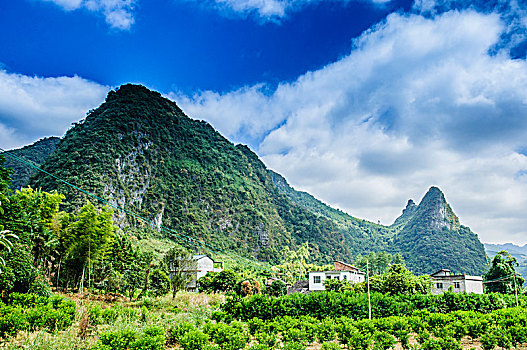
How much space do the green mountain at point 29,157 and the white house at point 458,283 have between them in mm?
62943

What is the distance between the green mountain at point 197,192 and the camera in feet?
190

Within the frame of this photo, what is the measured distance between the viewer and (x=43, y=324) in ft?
28.4

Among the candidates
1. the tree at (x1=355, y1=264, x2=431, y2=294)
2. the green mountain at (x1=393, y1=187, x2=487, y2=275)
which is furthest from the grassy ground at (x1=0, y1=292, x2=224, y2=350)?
the green mountain at (x1=393, y1=187, x2=487, y2=275)

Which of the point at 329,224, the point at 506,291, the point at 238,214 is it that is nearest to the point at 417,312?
the point at 506,291

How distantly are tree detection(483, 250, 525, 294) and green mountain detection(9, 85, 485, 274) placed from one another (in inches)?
1412

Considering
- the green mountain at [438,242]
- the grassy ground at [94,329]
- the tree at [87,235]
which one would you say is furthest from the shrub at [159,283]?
the green mountain at [438,242]

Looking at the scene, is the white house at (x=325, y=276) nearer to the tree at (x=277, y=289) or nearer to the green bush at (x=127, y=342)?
the tree at (x=277, y=289)

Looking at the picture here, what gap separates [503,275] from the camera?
32000mm

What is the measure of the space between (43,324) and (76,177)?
48302 mm

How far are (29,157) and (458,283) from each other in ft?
257

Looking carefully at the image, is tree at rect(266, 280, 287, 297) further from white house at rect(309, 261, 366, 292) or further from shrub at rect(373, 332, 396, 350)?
shrub at rect(373, 332, 396, 350)

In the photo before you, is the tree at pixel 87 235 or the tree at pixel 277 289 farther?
the tree at pixel 277 289

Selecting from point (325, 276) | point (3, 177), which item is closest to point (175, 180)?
point (325, 276)

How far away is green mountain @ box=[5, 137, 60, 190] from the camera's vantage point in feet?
191
